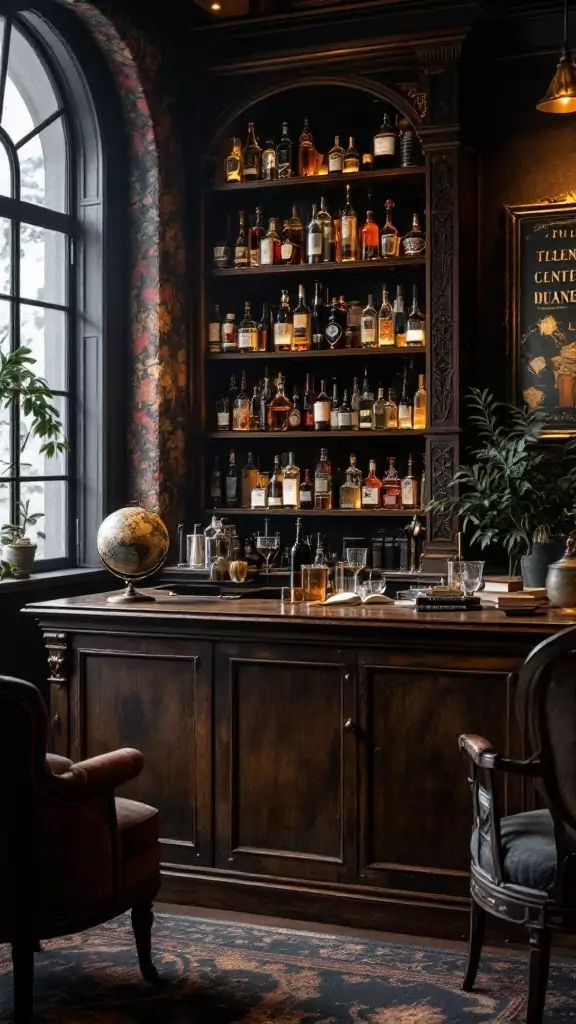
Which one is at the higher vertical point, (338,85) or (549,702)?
(338,85)

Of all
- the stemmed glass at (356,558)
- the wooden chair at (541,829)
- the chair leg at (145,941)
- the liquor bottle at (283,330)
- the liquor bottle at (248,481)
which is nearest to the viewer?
the wooden chair at (541,829)

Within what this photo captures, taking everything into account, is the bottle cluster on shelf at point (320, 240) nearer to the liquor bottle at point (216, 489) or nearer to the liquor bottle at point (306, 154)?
the liquor bottle at point (306, 154)

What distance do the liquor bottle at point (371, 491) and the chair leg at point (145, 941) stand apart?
2.78 meters

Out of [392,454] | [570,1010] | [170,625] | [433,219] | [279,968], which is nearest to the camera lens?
[570,1010]

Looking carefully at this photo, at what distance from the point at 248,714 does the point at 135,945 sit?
2.64 ft

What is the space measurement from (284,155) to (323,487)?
1584mm

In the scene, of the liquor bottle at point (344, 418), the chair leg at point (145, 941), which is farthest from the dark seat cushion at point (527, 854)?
the liquor bottle at point (344, 418)

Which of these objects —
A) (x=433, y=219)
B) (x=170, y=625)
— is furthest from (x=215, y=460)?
(x=170, y=625)

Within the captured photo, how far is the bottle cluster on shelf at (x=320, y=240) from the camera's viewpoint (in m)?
5.92

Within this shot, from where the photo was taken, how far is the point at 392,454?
6203mm

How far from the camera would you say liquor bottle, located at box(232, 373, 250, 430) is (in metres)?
6.23

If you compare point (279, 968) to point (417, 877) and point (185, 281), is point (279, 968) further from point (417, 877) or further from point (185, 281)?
point (185, 281)

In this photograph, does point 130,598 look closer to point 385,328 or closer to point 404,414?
point 404,414

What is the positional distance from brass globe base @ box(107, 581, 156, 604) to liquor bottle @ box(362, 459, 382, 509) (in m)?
1.56
